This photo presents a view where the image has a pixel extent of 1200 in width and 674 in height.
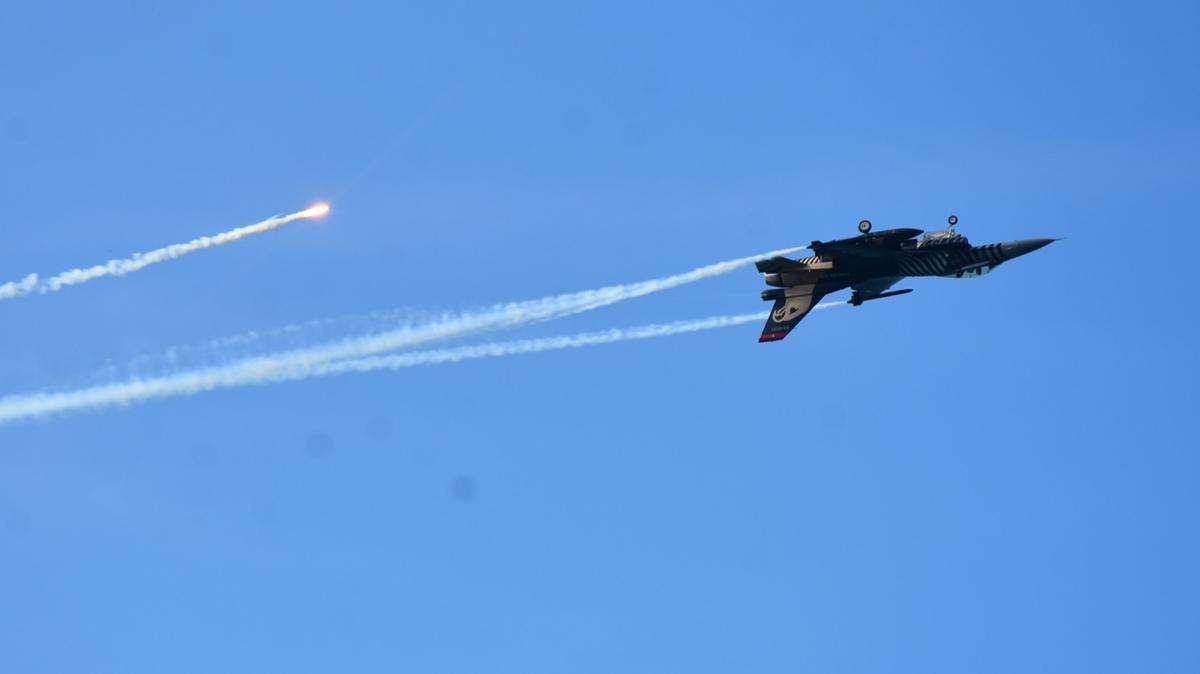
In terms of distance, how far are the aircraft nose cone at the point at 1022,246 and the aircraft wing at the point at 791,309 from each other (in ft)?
31.0

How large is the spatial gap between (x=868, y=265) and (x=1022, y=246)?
24.4 feet

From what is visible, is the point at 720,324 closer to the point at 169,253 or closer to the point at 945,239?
the point at 945,239

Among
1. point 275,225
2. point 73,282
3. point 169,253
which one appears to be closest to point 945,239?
point 275,225

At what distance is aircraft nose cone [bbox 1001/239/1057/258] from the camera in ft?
200

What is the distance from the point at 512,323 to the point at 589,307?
14.0 feet

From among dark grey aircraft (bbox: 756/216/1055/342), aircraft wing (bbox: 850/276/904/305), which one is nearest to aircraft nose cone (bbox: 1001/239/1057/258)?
dark grey aircraft (bbox: 756/216/1055/342)

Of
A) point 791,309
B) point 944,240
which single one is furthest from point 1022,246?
point 791,309

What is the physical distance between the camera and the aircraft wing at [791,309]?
6500 centimetres

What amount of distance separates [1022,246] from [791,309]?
11712mm

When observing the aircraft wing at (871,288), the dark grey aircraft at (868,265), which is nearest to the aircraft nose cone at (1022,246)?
the dark grey aircraft at (868,265)

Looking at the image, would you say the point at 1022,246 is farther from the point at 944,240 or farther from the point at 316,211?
the point at 316,211

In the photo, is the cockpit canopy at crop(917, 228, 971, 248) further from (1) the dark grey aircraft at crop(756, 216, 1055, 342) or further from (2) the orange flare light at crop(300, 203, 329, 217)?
(2) the orange flare light at crop(300, 203, 329, 217)

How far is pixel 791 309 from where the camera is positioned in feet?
213

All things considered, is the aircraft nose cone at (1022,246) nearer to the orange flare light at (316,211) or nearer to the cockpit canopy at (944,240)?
the cockpit canopy at (944,240)
